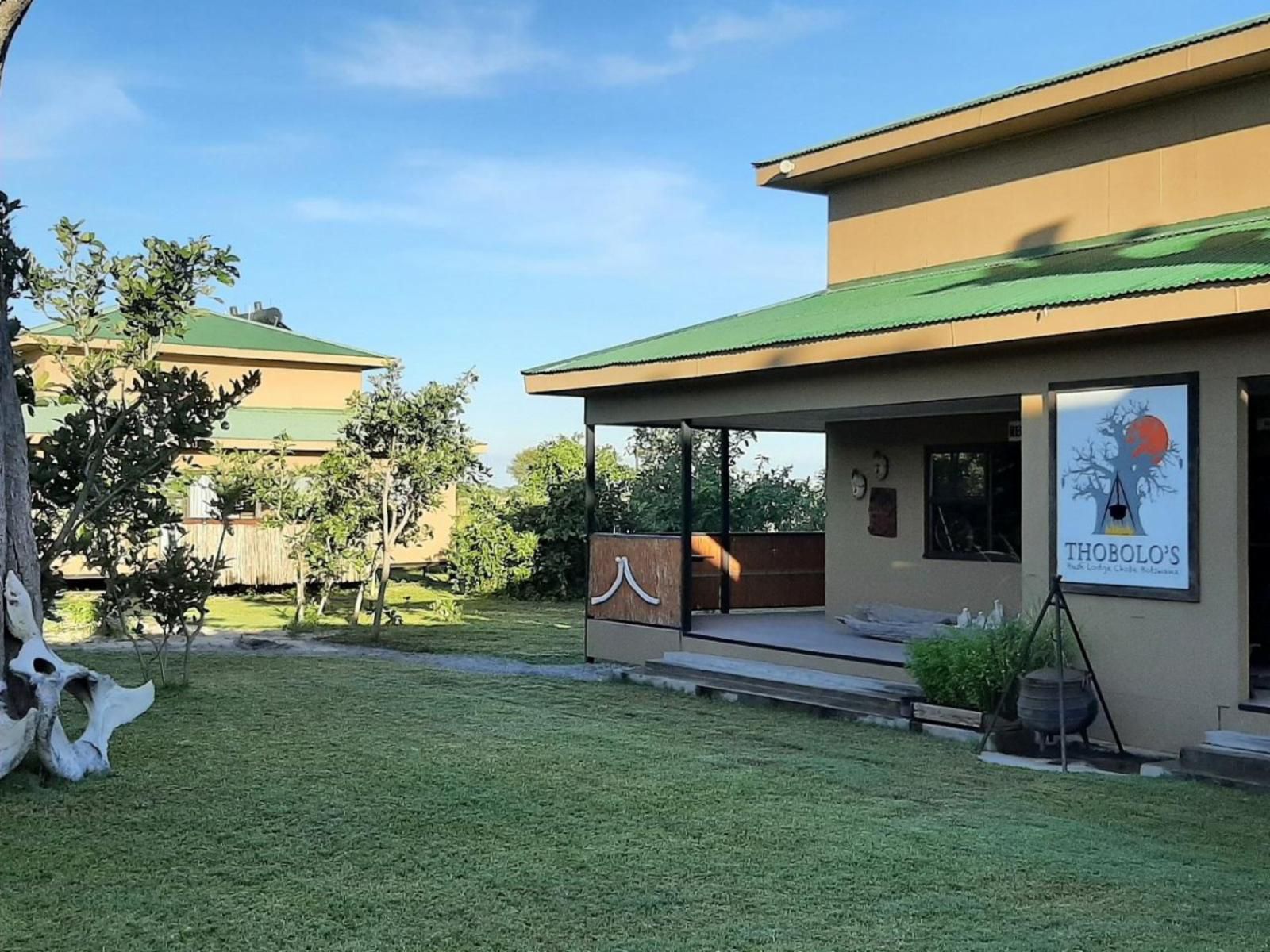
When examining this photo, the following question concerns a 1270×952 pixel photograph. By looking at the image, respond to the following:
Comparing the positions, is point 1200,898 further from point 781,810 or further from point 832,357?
point 832,357

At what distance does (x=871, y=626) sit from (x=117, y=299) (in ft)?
23.7

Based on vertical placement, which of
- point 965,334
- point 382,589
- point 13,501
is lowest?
point 382,589

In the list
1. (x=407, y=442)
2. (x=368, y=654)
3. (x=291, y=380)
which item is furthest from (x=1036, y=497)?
(x=291, y=380)

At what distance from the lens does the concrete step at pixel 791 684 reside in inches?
381

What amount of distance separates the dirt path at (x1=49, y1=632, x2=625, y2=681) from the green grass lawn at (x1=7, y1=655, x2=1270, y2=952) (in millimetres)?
3360

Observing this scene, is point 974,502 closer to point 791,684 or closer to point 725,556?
point 791,684

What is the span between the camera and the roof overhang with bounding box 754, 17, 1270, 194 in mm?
10070

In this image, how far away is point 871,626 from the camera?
1188 cm

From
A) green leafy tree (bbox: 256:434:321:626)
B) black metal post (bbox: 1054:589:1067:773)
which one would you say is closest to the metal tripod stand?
black metal post (bbox: 1054:589:1067:773)

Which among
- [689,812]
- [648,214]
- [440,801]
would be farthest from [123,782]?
[648,214]

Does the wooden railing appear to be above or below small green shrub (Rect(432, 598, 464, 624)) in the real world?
above

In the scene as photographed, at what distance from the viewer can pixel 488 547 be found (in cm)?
2117

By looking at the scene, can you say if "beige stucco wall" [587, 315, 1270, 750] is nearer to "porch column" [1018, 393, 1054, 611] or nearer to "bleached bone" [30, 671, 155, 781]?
"porch column" [1018, 393, 1054, 611]

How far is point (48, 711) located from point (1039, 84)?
385 inches
